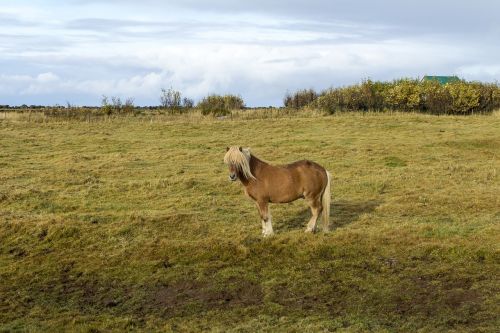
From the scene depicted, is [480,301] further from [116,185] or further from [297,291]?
[116,185]

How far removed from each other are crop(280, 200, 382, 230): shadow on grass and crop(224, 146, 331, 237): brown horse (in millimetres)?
719

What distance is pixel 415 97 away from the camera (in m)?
41.9

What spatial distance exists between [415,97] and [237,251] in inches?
1350

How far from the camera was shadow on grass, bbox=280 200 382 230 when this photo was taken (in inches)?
465

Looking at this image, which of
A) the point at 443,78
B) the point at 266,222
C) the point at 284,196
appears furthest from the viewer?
the point at 443,78

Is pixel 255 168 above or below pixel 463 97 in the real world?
below

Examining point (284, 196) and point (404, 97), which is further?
point (404, 97)

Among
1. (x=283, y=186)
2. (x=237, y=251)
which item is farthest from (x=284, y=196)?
(x=237, y=251)

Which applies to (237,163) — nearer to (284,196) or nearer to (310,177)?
(284,196)

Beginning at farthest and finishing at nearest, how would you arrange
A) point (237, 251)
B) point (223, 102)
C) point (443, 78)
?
point (443, 78) < point (223, 102) < point (237, 251)

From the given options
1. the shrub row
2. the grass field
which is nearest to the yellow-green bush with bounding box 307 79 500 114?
the shrub row

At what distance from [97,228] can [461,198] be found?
7.53 meters

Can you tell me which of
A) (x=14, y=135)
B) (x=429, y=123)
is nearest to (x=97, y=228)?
(x=14, y=135)

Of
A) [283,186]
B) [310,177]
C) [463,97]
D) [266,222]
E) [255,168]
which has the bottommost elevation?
[266,222]
